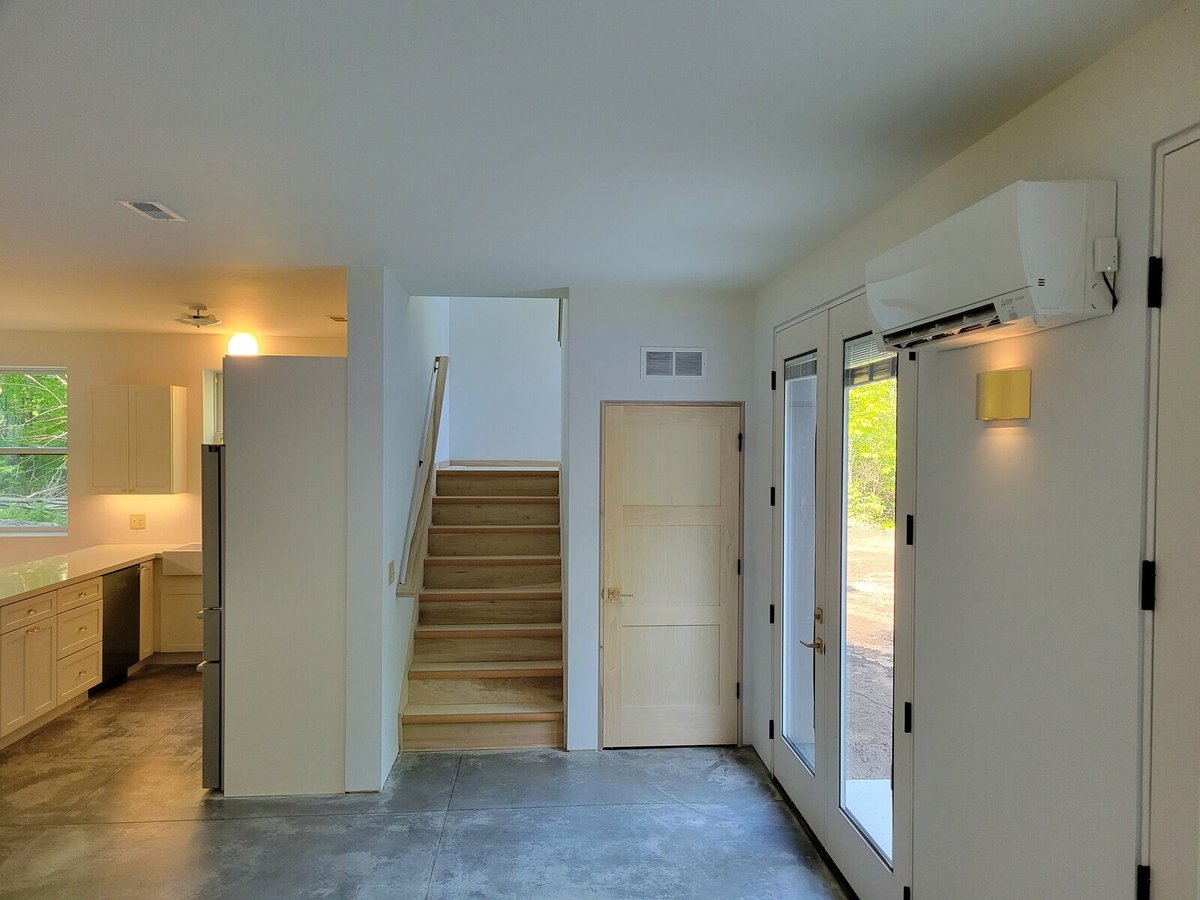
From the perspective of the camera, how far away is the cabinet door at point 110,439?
18.5ft

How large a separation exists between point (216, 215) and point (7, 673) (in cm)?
315

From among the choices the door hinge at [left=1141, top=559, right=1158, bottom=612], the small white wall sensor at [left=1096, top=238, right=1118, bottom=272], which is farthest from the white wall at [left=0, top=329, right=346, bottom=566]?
the door hinge at [left=1141, top=559, right=1158, bottom=612]

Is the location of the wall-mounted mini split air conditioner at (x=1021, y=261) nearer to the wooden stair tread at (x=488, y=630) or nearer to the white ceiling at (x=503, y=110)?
the white ceiling at (x=503, y=110)

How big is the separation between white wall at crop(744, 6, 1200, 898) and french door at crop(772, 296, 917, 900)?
0.48ft

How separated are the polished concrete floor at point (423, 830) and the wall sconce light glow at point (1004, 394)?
2.06 m

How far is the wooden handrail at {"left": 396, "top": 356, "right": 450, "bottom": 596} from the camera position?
4293mm

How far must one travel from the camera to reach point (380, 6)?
142 centimetres

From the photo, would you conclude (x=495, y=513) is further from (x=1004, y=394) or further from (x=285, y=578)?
(x=1004, y=394)

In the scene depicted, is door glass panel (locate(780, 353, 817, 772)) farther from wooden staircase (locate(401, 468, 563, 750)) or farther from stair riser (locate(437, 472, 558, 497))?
stair riser (locate(437, 472, 558, 497))

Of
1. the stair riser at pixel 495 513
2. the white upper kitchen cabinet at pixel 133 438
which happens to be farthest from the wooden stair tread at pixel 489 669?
the white upper kitchen cabinet at pixel 133 438

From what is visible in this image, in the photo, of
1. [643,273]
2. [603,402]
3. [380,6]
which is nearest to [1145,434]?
[380,6]

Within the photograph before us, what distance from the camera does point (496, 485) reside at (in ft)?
19.3

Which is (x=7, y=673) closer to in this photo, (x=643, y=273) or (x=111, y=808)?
(x=111, y=808)

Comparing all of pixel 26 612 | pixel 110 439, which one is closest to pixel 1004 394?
pixel 26 612
